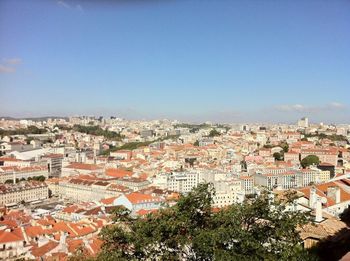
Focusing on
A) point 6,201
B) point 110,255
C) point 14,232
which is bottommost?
point 6,201

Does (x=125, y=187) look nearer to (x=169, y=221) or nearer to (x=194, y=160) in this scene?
(x=194, y=160)

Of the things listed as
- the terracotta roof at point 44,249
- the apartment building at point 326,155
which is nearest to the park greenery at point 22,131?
the apartment building at point 326,155

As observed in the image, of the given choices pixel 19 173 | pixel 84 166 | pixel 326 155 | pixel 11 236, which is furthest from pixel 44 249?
pixel 326 155

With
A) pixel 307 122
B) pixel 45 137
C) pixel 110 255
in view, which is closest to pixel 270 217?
pixel 110 255

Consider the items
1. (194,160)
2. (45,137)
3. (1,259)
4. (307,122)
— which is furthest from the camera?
(307,122)

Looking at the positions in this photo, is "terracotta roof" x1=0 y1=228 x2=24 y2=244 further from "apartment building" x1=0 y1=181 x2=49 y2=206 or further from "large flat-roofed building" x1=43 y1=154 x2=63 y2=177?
"large flat-roofed building" x1=43 y1=154 x2=63 y2=177
